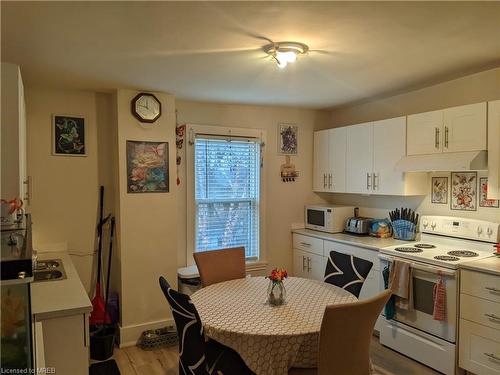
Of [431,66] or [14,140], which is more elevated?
[431,66]

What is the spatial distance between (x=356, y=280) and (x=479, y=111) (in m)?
1.61

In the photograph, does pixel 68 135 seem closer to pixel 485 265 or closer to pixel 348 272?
pixel 348 272

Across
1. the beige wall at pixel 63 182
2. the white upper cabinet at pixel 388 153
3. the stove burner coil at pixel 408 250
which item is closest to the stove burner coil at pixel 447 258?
the stove burner coil at pixel 408 250

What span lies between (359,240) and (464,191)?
Answer: 3.45 ft

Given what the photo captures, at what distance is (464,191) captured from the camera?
10.3ft

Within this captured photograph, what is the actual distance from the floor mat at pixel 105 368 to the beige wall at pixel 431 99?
353cm

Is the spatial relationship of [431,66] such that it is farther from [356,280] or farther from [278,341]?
[278,341]

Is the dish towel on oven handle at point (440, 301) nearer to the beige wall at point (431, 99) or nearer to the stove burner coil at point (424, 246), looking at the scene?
the stove burner coil at point (424, 246)

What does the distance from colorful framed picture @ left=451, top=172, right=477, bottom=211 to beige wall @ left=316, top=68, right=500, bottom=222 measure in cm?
5

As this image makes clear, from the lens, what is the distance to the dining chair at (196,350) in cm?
186

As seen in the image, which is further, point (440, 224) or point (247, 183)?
point (247, 183)

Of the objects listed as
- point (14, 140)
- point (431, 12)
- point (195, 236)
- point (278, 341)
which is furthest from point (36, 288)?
point (431, 12)

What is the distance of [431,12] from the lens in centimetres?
182

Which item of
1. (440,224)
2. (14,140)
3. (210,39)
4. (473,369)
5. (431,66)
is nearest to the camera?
(210,39)
